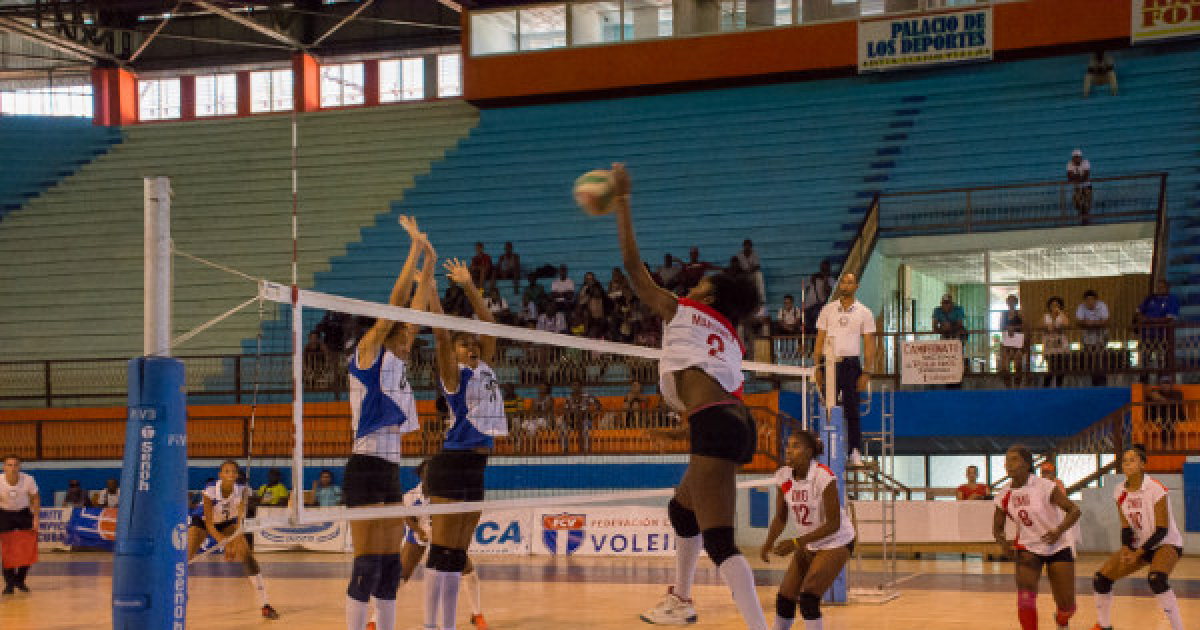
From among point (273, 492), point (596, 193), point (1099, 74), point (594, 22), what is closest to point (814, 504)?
point (596, 193)

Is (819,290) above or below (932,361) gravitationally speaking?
above

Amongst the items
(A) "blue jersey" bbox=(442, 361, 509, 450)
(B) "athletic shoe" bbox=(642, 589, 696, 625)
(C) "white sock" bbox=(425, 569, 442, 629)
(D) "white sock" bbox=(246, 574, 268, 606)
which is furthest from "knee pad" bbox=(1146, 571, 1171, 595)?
(D) "white sock" bbox=(246, 574, 268, 606)

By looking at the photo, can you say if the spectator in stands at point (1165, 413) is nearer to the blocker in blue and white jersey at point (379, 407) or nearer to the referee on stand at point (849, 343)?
the referee on stand at point (849, 343)

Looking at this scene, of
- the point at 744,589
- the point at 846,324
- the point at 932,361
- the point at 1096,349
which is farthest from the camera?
the point at 1096,349

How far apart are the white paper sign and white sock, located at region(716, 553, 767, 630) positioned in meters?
12.3

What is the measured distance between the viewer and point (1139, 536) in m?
11.1

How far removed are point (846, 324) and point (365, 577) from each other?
7.63 metres

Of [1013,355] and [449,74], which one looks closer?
[1013,355]

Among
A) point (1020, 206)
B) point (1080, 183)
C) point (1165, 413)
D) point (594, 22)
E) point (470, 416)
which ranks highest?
point (594, 22)

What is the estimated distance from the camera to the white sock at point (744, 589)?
609 cm

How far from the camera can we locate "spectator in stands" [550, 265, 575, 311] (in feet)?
77.5

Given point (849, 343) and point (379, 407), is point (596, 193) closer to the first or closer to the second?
point (379, 407)

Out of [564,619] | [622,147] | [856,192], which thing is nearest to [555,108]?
[622,147]

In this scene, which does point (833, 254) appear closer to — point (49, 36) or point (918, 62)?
point (918, 62)
